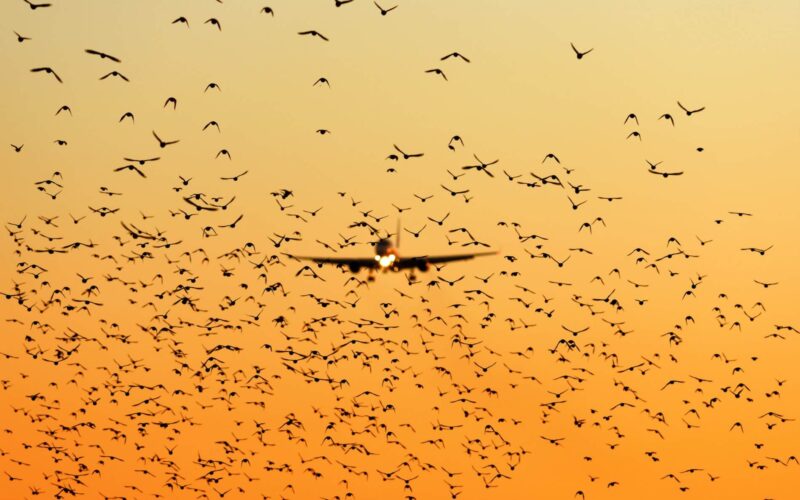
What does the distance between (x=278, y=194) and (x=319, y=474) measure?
47998 mm

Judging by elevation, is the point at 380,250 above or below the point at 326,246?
above

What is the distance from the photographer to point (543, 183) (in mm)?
90875

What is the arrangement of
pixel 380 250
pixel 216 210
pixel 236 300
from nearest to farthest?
pixel 216 210, pixel 236 300, pixel 380 250

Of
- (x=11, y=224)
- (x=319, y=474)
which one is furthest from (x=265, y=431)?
(x=11, y=224)

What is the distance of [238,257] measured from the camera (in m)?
100

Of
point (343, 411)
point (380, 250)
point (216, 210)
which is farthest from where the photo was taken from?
point (380, 250)

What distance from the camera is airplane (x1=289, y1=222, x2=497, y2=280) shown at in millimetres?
130750

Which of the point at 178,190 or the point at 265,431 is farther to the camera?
the point at 265,431

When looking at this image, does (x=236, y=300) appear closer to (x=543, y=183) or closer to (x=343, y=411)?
(x=343, y=411)

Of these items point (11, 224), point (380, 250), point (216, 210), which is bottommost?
point (216, 210)

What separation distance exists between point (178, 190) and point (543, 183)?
77.9 ft

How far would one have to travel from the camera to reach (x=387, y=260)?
133875 millimetres

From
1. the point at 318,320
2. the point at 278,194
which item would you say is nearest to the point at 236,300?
the point at 318,320

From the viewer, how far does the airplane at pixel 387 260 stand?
13075cm
